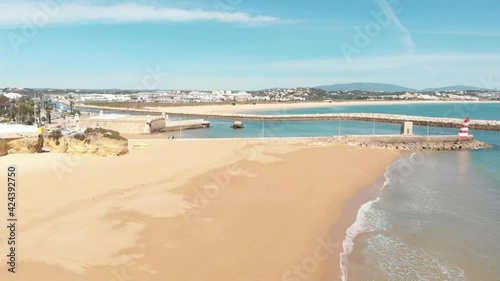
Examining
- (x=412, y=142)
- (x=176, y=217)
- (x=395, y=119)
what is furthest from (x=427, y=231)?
(x=395, y=119)

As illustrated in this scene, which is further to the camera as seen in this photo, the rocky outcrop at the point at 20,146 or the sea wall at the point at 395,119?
the sea wall at the point at 395,119

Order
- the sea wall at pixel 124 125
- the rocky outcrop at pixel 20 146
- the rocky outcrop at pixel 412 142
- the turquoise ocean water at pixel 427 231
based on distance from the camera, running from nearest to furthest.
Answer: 1. the turquoise ocean water at pixel 427 231
2. the rocky outcrop at pixel 20 146
3. the rocky outcrop at pixel 412 142
4. the sea wall at pixel 124 125

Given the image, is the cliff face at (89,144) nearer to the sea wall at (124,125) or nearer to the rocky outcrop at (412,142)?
the sea wall at (124,125)

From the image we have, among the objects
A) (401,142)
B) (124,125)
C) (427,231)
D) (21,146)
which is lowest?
(427,231)

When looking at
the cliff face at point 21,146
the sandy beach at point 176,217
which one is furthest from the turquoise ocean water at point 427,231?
the cliff face at point 21,146

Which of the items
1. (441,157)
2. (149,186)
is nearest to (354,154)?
(441,157)

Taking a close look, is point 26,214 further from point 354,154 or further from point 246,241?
point 354,154

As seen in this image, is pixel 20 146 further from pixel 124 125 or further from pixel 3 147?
pixel 124 125

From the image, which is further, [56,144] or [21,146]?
[56,144]
